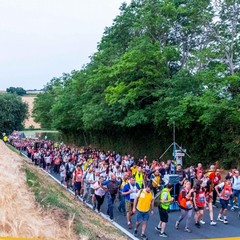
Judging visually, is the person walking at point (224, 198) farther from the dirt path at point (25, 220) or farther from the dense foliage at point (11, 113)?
the dense foliage at point (11, 113)

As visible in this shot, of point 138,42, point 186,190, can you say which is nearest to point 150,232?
point 186,190

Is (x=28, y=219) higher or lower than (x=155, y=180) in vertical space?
higher

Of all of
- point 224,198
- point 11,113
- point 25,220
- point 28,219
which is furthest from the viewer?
point 11,113

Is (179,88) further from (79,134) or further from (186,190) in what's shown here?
(79,134)

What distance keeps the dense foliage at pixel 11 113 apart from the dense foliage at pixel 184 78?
3281cm

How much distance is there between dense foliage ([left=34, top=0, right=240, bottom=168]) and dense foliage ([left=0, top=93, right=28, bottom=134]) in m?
32.8

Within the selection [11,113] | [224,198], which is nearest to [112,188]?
[224,198]

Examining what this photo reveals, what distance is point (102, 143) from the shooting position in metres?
47.9

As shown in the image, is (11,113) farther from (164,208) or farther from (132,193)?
(164,208)

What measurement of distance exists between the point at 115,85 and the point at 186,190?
66.5 ft

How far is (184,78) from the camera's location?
2747cm

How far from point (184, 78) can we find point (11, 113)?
44.9m

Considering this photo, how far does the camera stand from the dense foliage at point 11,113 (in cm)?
6594

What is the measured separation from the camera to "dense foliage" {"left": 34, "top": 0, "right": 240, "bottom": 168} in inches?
987
